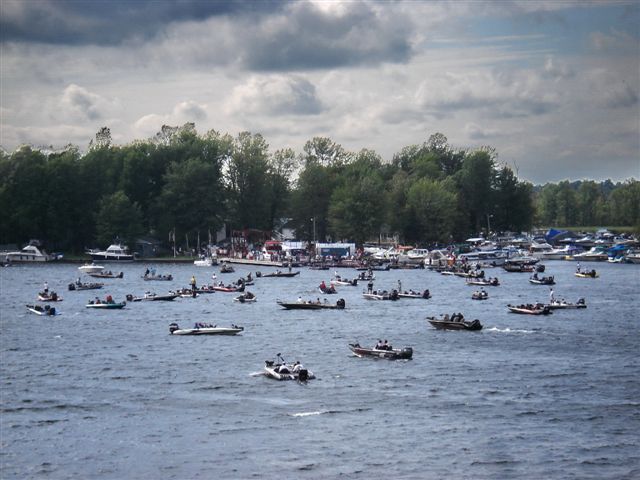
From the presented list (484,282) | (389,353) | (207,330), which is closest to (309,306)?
(207,330)

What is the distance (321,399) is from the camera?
59.5 m

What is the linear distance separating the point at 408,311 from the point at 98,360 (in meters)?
43.5

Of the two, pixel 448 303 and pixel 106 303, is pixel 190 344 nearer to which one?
pixel 106 303

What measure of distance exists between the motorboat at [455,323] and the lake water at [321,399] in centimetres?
136

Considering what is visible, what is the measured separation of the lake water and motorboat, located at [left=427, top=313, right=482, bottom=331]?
1364 millimetres

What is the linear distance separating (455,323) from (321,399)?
3486 cm

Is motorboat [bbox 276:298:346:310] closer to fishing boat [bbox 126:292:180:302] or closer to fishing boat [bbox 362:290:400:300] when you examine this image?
fishing boat [bbox 362:290:400:300]

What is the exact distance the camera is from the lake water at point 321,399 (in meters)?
47.6

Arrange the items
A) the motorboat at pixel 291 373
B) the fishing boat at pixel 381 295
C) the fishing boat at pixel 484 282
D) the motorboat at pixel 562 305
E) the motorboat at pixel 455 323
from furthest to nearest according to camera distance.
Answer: the fishing boat at pixel 484 282, the fishing boat at pixel 381 295, the motorboat at pixel 562 305, the motorboat at pixel 455 323, the motorboat at pixel 291 373

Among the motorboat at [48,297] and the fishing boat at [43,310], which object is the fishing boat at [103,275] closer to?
the motorboat at [48,297]

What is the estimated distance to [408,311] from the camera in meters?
111

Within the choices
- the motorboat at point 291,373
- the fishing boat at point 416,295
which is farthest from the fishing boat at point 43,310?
the motorboat at point 291,373

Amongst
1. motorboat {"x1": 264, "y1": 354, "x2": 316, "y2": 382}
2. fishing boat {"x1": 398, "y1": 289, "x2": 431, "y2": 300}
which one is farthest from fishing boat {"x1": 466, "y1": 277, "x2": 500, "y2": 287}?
motorboat {"x1": 264, "y1": 354, "x2": 316, "y2": 382}

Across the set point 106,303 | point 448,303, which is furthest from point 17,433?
point 448,303
